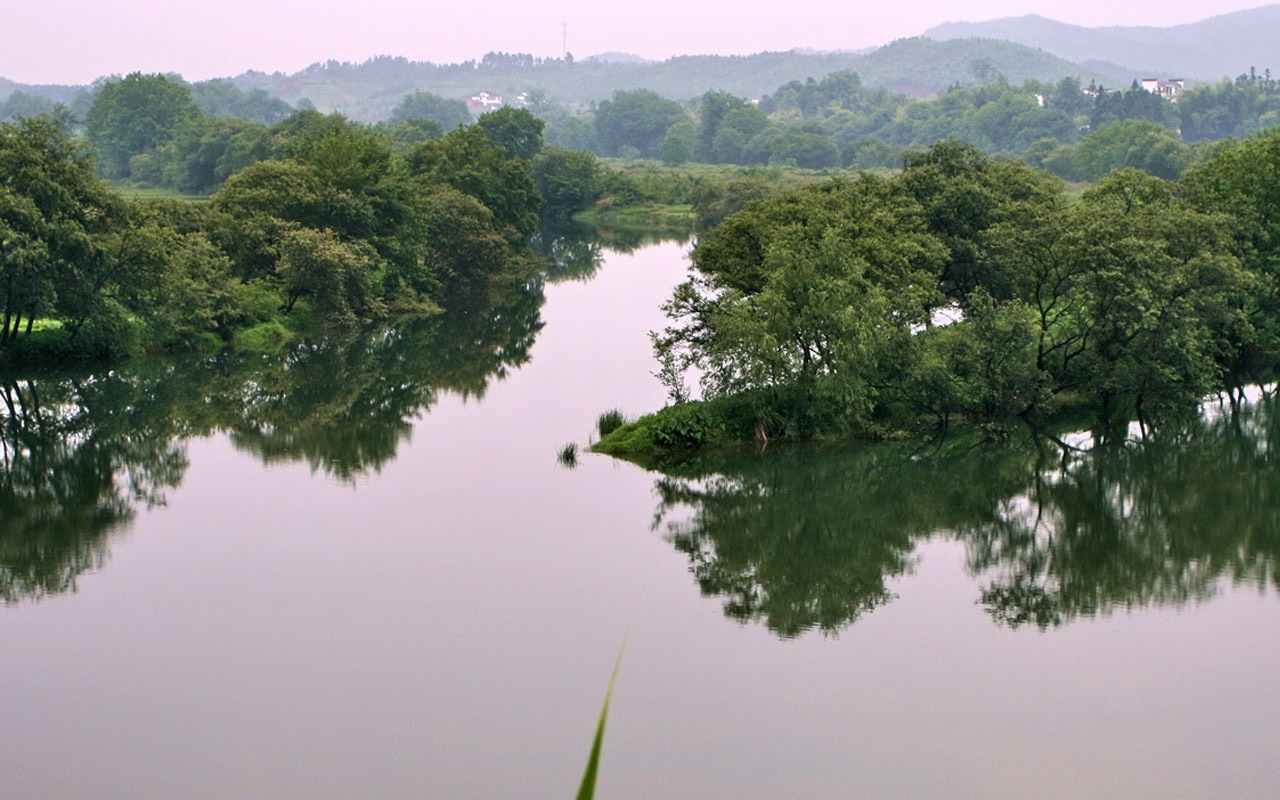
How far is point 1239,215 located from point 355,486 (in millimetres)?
22805

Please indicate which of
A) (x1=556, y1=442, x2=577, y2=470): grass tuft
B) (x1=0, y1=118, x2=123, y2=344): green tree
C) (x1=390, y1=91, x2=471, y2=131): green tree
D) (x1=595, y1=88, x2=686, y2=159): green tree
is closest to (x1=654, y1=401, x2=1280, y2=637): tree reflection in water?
(x1=556, y1=442, x2=577, y2=470): grass tuft

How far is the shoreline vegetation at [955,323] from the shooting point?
1101 inches

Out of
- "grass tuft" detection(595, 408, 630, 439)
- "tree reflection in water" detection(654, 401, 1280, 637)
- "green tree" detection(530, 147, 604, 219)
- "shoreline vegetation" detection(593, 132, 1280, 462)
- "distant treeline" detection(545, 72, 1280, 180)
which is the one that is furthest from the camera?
"distant treeline" detection(545, 72, 1280, 180)

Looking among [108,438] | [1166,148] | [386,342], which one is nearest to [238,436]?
[108,438]

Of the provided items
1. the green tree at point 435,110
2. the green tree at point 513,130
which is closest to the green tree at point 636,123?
the green tree at point 435,110

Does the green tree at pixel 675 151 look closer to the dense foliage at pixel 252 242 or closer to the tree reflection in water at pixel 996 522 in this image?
the dense foliage at pixel 252 242

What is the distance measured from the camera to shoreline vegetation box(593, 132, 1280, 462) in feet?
91.7

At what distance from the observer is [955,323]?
31938 mm

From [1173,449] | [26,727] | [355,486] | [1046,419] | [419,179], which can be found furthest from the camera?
[419,179]

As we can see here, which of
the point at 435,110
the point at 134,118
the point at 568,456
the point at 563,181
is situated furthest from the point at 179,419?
the point at 435,110

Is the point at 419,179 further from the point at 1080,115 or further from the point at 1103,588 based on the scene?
the point at 1080,115

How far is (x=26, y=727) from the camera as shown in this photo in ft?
49.8

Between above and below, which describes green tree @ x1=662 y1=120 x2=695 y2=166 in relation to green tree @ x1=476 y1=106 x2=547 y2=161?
below

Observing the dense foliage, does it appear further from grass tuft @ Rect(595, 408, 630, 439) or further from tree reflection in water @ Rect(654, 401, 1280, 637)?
tree reflection in water @ Rect(654, 401, 1280, 637)
